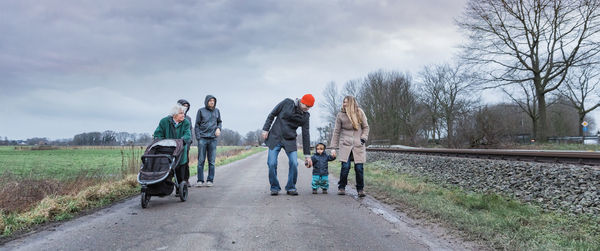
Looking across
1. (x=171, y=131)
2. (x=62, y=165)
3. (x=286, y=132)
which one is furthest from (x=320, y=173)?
(x=62, y=165)

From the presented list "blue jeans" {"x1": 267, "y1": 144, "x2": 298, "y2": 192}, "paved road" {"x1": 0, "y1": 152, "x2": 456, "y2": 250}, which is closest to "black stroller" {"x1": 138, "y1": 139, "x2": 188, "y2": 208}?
"paved road" {"x1": 0, "y1": 152, "x2": 456, "y2": 250}

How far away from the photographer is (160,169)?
5.80m

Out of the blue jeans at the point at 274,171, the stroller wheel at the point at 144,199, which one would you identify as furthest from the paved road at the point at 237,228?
the blue jeans at the point at 274,171

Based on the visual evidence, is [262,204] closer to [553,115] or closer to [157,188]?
[157,188]

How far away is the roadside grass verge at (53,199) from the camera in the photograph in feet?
14.5

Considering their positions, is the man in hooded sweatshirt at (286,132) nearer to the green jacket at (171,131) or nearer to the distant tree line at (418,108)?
the green jacket at (171,131)

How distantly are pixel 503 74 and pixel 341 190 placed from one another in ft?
68.3

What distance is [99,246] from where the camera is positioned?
346cm

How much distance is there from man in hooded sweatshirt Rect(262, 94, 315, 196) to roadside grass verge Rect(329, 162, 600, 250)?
5.40ft

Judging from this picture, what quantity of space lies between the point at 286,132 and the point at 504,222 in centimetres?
382

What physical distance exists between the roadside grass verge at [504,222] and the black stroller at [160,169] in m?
3.53

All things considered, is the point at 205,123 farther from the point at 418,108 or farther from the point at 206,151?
the point at 418,108

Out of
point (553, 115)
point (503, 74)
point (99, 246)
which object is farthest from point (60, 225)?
point (553, 115)

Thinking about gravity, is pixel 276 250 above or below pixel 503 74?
below
